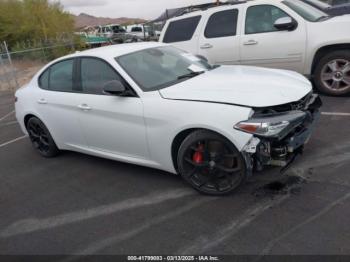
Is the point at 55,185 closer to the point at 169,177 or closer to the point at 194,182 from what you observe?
the point at 169,177

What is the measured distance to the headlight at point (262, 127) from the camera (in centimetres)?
309

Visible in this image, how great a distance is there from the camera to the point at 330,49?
5934 mm

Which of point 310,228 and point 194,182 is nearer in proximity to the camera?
point 310,228

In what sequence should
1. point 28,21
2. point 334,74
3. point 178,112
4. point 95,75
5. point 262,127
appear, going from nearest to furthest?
point 262,127 < point 178,112 < point 95,75 < point 334,74 < point 28,21

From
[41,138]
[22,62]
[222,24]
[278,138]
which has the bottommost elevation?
[41,138]

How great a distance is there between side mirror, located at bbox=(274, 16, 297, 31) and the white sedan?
2.11m

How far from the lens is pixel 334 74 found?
19.6ft

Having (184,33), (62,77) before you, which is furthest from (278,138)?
(184,33)

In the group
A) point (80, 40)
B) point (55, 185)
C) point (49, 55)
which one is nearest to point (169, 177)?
point (55, 185)

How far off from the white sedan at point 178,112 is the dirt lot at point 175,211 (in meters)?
0.29

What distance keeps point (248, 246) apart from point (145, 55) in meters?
2.63

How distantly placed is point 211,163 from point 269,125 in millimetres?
704

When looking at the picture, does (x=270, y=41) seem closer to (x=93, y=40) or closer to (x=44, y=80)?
(x=44, y=80)

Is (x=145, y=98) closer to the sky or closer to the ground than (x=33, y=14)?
closer to the ground
